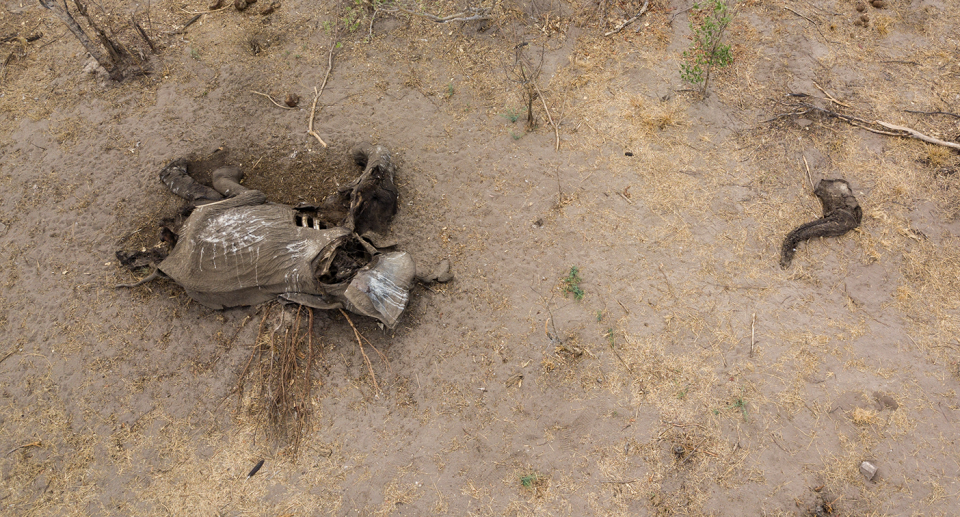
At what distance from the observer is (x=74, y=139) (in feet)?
18.6

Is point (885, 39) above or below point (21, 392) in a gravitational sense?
above

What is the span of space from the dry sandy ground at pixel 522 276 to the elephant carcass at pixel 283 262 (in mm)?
401

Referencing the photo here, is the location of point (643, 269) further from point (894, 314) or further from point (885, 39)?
point (885, 39)

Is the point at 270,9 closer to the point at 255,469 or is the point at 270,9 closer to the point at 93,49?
the point at 93,49

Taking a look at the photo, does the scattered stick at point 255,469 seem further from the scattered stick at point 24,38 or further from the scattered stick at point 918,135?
the scattered stick at point 918,135

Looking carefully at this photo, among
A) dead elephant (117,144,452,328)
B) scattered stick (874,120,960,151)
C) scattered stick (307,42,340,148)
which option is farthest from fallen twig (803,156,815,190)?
scattered stick (307,42,340,148)

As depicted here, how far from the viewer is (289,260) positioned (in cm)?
439

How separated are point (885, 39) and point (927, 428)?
461 centimetres

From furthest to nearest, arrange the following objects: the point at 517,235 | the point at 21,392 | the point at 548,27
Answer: the point at 548,27 < the point at 517,235 < the point at 21,392

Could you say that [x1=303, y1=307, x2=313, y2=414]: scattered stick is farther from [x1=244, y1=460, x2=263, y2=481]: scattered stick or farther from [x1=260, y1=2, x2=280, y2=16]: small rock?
[x1=260, y1=2, x2=280, y2=16]: small rock

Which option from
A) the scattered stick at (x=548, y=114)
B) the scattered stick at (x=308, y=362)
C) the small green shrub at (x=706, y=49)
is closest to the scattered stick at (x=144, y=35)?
the scattered stick at (x=308, y=362)

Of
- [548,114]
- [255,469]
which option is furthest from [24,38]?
[548,114]

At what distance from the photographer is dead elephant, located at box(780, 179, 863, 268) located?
4.83 metres

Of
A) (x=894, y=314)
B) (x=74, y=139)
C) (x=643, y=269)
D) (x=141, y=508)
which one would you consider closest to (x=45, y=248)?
(x=74, y=139)
